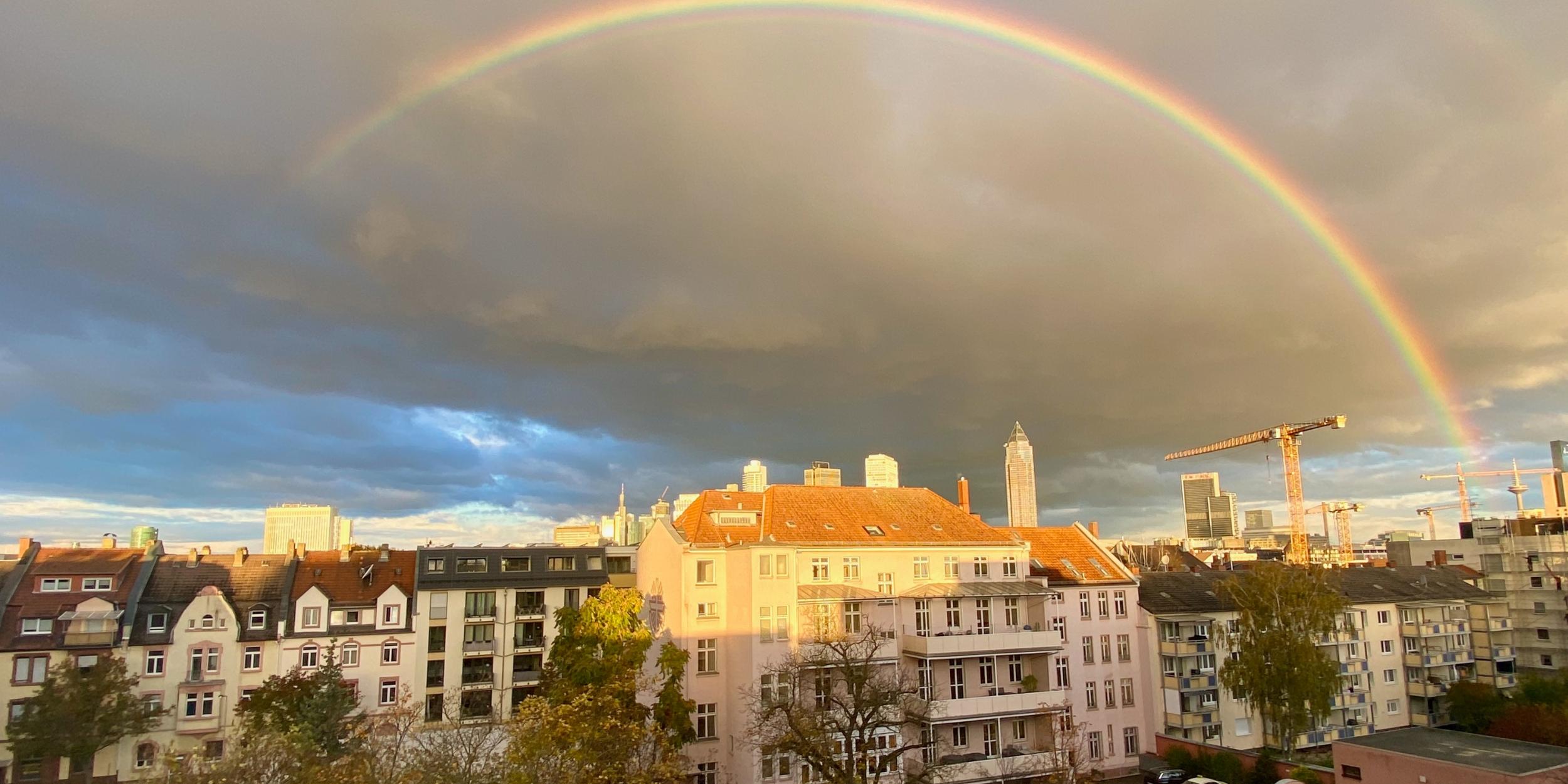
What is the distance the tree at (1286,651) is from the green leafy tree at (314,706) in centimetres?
5176

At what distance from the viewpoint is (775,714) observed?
131 ft

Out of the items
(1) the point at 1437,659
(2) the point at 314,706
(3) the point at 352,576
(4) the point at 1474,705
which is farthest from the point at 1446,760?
(3) the point at 352,576

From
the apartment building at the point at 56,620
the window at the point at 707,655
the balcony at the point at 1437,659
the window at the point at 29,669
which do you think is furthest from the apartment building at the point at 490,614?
the balcony at the point at 1437,659

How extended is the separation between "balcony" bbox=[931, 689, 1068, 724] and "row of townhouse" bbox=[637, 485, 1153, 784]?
10cm

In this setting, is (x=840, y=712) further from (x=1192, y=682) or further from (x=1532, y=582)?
(x=1532, y=582)

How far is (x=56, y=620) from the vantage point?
50.8 metres

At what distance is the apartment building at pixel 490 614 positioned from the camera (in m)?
57.5

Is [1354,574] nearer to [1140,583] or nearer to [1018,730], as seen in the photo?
[1140,583]

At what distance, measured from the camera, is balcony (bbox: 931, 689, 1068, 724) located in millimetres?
46250

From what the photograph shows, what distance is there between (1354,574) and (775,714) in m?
60.2

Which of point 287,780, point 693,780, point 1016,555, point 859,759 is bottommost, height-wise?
point 693,780

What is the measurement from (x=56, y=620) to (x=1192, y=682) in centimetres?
7315

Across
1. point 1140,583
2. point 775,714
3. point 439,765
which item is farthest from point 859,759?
point 1140,583

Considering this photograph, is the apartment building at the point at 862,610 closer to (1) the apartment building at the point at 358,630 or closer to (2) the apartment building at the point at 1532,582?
(1) the apartment building at the point at 358,630
